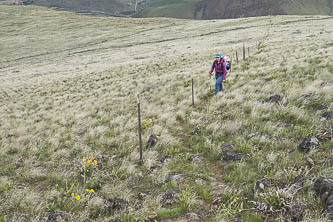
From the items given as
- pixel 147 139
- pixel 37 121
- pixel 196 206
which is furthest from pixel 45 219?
pixel 37 121

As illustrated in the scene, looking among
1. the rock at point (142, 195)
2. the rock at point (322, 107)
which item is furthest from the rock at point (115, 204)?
the rock at point (322, 107)

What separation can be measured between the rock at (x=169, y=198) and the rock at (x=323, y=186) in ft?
7.65

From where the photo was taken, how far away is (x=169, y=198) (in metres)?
4.32

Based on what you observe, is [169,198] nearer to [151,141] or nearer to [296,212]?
[296,212]

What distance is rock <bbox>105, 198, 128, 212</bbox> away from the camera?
4.16 m

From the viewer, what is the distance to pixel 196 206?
13.2 ft

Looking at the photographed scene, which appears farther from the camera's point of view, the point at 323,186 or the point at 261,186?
the point at 261,186

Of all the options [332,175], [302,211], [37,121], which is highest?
[332,175]

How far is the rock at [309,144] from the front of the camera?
16.4 ft

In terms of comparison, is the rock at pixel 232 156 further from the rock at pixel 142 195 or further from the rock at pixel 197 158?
the rock at pixel 142 195

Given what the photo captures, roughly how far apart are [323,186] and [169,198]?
2561mm

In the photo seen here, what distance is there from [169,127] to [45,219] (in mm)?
4823

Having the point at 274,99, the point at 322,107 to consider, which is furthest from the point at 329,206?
the point at 274,99

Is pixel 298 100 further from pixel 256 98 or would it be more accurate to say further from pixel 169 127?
pixel 169 127
